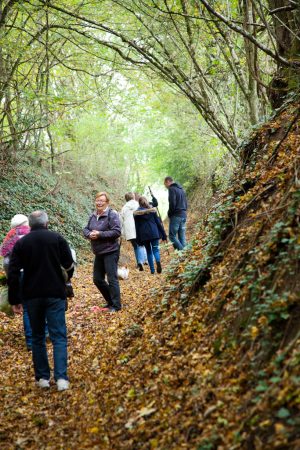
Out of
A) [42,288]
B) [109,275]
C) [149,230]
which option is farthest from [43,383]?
[149,230]

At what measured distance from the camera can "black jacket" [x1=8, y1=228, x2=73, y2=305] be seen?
539cm

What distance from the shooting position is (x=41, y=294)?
537 centimetres

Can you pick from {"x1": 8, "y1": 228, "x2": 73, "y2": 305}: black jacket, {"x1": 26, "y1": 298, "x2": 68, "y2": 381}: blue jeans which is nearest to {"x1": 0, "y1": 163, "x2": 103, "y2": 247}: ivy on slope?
{"x1": 8, "y1": 228, "x2": 73, "y2": 305}: black jacket

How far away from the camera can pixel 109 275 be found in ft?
26.7

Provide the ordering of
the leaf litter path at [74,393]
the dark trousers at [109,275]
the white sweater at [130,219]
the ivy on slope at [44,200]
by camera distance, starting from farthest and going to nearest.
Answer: the ivy on slope at [44,200], the white sweater at [130,219], the dark trousers at [109,275], the leaf litter path at [74,393]

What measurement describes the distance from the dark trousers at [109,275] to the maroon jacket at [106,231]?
13 cm

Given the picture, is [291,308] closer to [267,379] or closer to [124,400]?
[267,379]

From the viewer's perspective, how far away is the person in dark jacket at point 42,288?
17.7ft

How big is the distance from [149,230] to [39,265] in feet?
19.8

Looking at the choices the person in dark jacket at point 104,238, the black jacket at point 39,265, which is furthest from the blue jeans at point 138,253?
the black jacket at point 39,265

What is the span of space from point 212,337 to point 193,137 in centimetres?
1641

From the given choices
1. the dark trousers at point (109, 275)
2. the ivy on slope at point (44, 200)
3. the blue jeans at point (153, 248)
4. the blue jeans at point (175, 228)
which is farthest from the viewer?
the ivy on slope at point (44, 200)

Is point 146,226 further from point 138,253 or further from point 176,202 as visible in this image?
point 138,253

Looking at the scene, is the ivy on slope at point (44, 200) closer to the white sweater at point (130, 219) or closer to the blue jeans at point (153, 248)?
the white sweater at point (130, 219)
